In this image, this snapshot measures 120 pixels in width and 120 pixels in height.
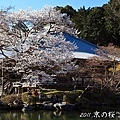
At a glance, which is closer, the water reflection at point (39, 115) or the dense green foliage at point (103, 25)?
the water reflection at point (39, 115)

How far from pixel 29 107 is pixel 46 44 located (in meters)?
5.61

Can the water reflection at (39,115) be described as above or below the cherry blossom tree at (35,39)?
below

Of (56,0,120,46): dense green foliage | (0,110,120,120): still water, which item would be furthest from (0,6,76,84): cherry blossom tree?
(56,0,120,46): dense green foliage

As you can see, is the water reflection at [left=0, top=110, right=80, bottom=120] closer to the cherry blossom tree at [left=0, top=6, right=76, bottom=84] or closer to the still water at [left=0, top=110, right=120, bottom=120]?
the still water at [left=0, top=110, right=120, bottom=120]

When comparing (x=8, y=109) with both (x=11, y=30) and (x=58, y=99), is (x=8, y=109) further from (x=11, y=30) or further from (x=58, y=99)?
(x=11, y=30)

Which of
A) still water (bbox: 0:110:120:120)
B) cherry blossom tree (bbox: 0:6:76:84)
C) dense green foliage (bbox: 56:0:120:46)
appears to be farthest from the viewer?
dense green foliage (bbox: 56:0:120:46)

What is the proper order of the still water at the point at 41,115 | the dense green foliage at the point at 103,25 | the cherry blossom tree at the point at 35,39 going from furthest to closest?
the dense green foliage at the point at 103,25 → the still water at the point at 41,115 → the cherry blossom tree at the point at 35,39

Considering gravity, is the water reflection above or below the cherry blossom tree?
below

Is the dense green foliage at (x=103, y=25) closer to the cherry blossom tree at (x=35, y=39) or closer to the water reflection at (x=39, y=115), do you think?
the water reflection at (x=39, y=115)

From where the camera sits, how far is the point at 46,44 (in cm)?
769

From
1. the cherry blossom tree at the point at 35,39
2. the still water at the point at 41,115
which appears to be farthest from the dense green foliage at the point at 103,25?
the cherry blossom tree at the point at 35,39

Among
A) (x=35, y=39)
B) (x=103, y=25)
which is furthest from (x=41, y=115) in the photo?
(x=103, y=25)

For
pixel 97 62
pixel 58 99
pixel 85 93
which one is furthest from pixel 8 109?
pixel 97 62

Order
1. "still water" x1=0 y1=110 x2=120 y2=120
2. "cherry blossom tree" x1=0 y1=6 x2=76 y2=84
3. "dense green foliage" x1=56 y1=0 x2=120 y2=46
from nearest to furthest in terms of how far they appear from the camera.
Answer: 1. "cherry blossom tree" x1=0 y1=6 x2=76 y2=84
2. "still water" x1=0 y1=110 x2=120 y2=120
3. "dense green foliage" x1=56 y1=0 x2=120 y2=46
